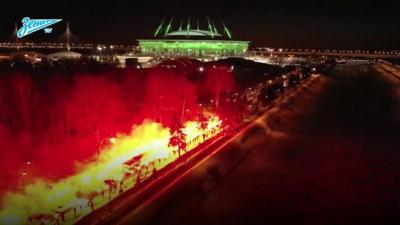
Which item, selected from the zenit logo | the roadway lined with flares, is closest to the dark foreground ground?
the roadway lined with flares

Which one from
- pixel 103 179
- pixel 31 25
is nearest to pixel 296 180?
pixel 103 179

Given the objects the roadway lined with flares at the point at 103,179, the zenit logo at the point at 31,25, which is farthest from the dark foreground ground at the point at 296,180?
the zenit logo at the point at 31,25

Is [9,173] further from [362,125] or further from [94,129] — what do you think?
[362,125]

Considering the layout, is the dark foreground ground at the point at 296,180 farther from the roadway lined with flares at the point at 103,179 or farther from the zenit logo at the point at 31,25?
the zenit logo at the point at 31,25

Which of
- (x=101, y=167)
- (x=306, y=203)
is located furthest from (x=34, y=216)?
(x=306, y=203)

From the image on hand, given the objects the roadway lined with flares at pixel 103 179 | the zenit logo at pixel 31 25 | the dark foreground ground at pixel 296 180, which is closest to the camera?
the dark foreground ground at pixel 296 180

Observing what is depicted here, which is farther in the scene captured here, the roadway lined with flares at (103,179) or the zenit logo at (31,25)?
the zenit logo at (31,25)
